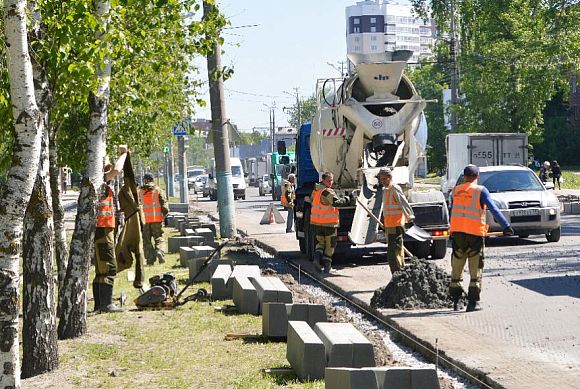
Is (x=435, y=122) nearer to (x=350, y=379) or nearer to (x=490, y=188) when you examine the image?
(x=490, y=188)

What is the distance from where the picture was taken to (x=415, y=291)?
14.7m

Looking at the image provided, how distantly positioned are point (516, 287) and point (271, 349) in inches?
233

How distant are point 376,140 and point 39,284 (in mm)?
12119

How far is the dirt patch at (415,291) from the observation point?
1454 centimetres

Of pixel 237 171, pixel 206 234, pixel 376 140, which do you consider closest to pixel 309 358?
pixel 376 140

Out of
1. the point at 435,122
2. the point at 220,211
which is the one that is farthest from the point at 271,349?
the point at 435,122

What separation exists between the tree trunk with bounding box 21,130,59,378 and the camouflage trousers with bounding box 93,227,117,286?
431 centimetres

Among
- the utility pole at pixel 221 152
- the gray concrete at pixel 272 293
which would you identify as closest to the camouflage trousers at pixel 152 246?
the utility pole at pixel 221 152

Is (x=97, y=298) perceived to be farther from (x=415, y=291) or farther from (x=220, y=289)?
(x=415, y=291)

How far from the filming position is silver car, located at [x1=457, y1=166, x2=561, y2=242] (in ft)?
79.6

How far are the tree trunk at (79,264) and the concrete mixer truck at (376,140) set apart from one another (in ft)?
29.5

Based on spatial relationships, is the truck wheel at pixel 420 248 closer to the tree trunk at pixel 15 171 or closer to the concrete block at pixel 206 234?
the concrete block at pixel 206 234

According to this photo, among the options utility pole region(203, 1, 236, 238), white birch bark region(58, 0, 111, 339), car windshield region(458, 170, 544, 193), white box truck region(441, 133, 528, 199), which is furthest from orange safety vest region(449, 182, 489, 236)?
white box truck region(441, 133, 528, 199)

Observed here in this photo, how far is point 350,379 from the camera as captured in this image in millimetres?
8000
